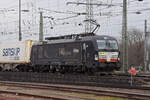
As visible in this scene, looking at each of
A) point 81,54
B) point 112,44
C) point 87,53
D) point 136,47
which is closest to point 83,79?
point 87,53

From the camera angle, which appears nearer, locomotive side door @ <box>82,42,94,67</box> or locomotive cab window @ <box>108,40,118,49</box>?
locomotive side door @ <box>82,42,94,67</box>

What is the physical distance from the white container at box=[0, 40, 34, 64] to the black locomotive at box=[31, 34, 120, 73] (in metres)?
3.37

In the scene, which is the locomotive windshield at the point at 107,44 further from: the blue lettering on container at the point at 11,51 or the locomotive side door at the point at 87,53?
the blue lettering on container at the point at 11,51

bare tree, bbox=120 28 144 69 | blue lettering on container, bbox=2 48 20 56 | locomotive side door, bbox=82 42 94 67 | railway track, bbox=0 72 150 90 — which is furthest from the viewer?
bare tree, bbox=120 28 144 69

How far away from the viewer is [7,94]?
13125mm

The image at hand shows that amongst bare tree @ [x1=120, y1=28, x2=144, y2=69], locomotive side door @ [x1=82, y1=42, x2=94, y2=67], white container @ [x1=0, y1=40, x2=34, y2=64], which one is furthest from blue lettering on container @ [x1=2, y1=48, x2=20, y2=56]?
bare tree @ [x1=120, y1=28, x2=144, y2=69]

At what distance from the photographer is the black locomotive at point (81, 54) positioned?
64.6 ft

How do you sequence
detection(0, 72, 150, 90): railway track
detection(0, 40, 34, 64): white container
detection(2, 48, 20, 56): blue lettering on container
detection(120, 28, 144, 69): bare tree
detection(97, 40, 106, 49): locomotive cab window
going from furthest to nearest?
1. detection(120, 28, 144, 69): bare tree
2. detection(2, 48, 20, 56): blue lettering on container
3. detection(0, 40, 34, 64): white container
4. detection(97, 40, 106, 49): locomotive cab window
5. detection(0, 72, 150, 90): railway track

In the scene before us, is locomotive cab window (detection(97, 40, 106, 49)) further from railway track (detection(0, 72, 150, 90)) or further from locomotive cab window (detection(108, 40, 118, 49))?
railway track (detection(0, 72, 150, 90))

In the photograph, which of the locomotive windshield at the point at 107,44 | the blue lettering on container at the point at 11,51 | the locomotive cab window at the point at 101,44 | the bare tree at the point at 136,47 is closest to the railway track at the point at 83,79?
the locomotive cab window at the point at 101,44

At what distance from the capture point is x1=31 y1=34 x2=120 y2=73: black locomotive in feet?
64.6

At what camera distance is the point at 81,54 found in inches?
802

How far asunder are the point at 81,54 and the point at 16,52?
990 centimetres

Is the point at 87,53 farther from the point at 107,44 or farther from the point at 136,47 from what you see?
the point at 136,47
